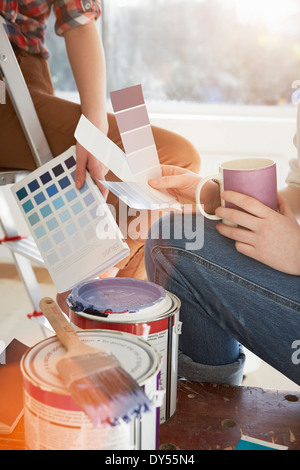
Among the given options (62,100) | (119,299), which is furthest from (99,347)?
(62,100)

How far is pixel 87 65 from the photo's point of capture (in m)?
1.32

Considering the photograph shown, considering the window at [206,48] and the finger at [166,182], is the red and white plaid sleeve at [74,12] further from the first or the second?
the window at [206,48]

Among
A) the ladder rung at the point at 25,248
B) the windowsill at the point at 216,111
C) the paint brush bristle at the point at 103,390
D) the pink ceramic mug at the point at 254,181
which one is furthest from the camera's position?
the windowsill at the point at 216,111

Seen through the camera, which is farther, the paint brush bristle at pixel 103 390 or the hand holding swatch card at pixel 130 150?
the hand holding swatch card at pixel 130 150

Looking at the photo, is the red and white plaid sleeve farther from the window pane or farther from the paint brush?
the window pane

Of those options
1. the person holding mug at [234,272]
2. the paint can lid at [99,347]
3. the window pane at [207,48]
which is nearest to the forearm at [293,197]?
the person holding mug at [234,272]

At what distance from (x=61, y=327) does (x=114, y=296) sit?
164mm

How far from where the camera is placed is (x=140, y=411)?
1.54ft

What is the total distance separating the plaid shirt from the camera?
4.28 ft

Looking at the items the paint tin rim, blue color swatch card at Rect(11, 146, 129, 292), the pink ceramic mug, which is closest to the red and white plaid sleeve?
blue color swatch card at Rect(11, 146, 129, 292)

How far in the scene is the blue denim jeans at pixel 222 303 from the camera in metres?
0.81

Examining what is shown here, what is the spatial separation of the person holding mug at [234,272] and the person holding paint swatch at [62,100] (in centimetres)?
42

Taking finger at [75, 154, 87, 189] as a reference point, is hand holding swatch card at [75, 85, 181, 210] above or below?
above
